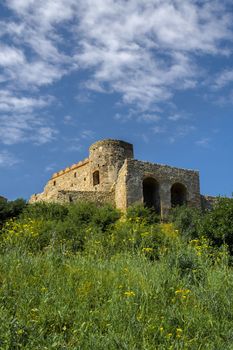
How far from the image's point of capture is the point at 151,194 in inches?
1055

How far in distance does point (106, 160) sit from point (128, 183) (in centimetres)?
437

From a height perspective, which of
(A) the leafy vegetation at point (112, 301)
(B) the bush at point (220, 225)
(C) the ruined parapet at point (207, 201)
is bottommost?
(A) the leafy vegetation at point (112, 301)

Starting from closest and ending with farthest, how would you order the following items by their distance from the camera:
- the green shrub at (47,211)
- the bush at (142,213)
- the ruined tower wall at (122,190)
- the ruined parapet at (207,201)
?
the green shrub at (47,211) → the bush at (142,213) → the ruined tower wall at (122,190) → the ruined parapet at (207,201)

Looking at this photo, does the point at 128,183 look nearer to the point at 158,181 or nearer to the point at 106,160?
the point at 158,181

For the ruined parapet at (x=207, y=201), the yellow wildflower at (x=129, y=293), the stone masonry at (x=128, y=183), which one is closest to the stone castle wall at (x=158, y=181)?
the stone masonry at (x=128, y=183)

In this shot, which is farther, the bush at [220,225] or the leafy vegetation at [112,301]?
the bush at [220,225]

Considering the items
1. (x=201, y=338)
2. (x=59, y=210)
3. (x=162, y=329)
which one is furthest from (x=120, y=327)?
(x=59, y=210)

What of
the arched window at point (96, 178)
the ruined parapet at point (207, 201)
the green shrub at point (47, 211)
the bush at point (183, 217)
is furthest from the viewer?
the arched window at point (96, 178)

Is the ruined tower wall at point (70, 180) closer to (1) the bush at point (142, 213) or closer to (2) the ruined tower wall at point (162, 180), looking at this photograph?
(2) the ruined tower wall at point (162, 180)

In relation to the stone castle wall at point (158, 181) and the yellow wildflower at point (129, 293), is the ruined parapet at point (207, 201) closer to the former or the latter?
the stone castle wall at point (158, 181)

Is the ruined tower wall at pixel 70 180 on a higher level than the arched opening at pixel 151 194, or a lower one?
higher

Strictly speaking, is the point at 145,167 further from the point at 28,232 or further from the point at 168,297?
the point at 168,297

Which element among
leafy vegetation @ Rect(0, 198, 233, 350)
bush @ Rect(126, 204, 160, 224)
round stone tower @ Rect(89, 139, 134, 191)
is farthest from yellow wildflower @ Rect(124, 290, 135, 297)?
round stone tower @ Rect(89, 139, 134, 191)

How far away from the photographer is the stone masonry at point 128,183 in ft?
82.2
